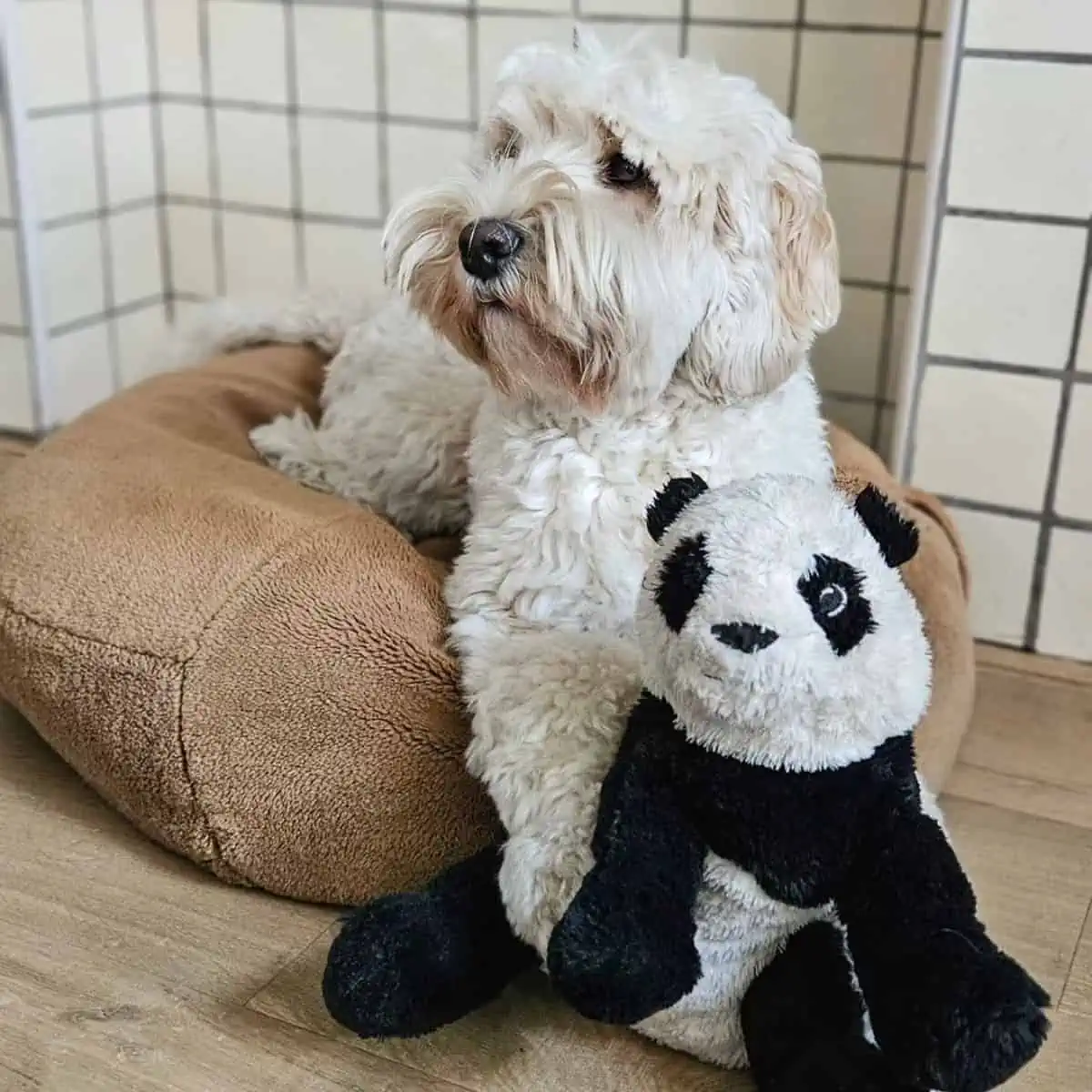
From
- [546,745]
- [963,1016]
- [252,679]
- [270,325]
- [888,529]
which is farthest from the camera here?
[270,325]

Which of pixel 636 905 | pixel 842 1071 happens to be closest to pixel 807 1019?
pixel 842 1071

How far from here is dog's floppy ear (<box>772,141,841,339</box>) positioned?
114 centimetres

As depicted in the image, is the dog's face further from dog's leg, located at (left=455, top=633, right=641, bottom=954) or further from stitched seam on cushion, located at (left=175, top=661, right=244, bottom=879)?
stitched seam on cushion, located at (left=175, top=661, right=244, bottom=879)

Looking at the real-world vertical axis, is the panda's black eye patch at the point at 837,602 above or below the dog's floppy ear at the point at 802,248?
below

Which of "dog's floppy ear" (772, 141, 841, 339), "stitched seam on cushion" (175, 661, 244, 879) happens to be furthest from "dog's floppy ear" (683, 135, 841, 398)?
"stitched seam on cushion" (175, 661, 244, 879)

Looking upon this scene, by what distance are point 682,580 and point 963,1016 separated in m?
0.31

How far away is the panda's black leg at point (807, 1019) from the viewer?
0.93 metres

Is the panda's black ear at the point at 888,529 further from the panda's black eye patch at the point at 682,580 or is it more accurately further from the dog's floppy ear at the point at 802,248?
the dog's floppy ear at the point at 802,248

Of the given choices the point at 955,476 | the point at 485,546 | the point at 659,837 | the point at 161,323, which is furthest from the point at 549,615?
the point at 161,323

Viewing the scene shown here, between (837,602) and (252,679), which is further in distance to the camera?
(252,679)

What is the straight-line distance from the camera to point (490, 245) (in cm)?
108

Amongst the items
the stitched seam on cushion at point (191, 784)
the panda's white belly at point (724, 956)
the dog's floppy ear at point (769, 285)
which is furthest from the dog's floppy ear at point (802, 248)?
the stitched seam on cushion at point (191, 784)

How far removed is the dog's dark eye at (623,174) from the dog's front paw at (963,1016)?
62 centimetres

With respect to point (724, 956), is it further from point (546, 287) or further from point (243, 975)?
point (546, 287)
